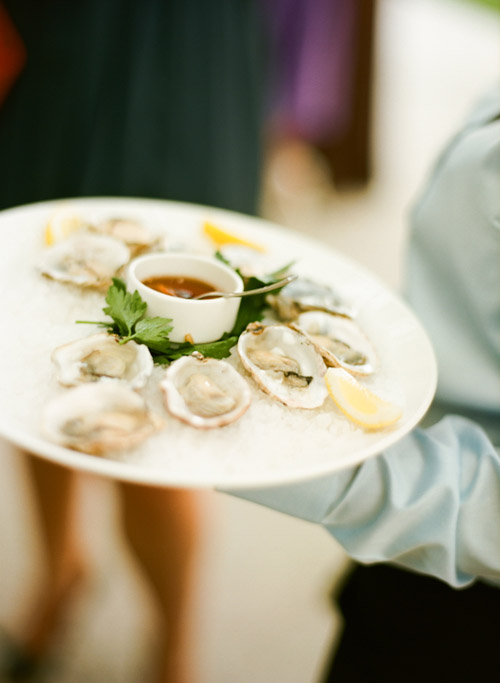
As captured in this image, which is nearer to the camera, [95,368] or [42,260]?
[95,368]

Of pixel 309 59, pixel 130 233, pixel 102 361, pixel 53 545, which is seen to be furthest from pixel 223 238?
pixel 309 59

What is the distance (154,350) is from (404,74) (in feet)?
17.8

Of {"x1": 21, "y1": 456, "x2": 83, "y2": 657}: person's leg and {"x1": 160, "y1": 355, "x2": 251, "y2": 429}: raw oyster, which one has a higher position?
{"x1": 160, "y1": 355, "x2": 251, "y2": 429}: raw oyster

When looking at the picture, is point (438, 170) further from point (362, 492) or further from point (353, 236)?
point (353, 236)

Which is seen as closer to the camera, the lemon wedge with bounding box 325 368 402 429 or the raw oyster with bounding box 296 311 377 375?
the lemon wedge with bounding box 325 368 402 429

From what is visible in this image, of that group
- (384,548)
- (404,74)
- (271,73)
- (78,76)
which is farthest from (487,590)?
(404,74)

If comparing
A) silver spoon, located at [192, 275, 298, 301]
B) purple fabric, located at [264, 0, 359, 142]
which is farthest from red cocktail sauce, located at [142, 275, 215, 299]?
purple fabric, located at [264, 0, 359, 142]

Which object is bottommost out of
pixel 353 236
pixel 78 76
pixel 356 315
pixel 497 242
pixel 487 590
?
pixel 353 236

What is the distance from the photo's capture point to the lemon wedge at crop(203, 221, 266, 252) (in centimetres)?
101

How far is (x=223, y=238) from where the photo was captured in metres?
1.02

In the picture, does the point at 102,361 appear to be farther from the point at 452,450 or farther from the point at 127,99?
the point at 127,99

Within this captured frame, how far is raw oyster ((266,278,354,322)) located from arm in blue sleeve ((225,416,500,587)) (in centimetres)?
23

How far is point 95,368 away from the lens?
2.17ft

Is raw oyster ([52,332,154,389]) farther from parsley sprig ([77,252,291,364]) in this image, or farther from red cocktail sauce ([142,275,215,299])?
red cocktail sauce ([142,275,215,299])
